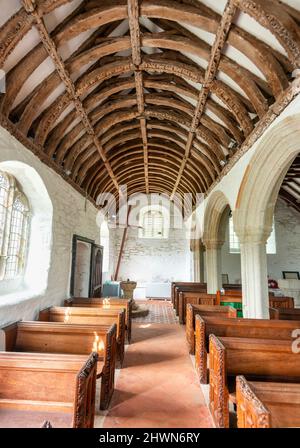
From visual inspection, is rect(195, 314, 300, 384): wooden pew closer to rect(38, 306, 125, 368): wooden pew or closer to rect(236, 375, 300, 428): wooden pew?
rect(38, 306, 125, 368): wooden pew

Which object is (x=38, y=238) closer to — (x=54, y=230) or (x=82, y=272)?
(x=54, y=230)

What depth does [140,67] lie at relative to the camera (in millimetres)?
3588

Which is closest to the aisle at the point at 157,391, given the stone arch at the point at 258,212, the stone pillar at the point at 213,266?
the stone arch at the point at 258,212

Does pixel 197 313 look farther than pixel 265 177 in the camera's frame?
Yes

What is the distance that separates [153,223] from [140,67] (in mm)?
8911

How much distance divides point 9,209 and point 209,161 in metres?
4.21

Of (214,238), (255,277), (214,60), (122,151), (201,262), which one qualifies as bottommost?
(255,277)

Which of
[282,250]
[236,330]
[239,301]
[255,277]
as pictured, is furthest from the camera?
[282,250]

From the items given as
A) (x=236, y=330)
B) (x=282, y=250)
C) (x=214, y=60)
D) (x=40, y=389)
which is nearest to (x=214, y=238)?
(x=236, y=330)

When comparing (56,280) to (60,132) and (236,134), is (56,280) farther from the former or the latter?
(236,134)

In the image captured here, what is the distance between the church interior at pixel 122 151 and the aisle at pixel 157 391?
2 centimetres

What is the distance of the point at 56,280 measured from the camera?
15.2ft

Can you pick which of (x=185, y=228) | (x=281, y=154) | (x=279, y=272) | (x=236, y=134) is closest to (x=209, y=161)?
(x=236, y=134)

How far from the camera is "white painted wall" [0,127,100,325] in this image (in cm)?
315
